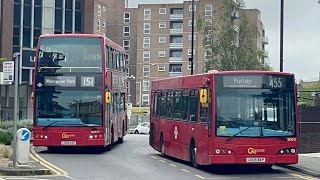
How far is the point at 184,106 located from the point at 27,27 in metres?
43.2

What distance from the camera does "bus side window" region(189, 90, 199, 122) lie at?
876 inches

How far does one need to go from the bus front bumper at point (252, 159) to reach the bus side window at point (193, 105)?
2313mm

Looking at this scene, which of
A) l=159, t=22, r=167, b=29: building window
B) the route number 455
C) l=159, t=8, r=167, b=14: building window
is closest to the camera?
the route number 455

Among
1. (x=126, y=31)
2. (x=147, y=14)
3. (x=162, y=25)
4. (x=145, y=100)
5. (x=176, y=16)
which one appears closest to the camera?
(x=176, y=16)

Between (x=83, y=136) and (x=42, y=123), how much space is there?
5.25ft

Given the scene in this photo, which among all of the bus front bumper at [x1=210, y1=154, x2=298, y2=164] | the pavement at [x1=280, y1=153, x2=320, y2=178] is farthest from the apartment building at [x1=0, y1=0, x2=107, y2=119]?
the bus front bumper at [x1=210, y1=154, x2=298, y2=164]

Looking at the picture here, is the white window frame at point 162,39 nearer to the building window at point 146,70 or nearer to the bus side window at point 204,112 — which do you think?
the building window at point 146,70

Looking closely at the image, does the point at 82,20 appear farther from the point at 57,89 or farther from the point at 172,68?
the point at 57,89

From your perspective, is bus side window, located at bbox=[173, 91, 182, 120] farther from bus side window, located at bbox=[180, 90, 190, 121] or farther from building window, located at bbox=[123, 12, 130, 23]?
building window, located at bbox=[123, 12, 130, 23]

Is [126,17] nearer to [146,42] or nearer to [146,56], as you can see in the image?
[146,42]

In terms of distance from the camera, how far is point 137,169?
22141 millimetres

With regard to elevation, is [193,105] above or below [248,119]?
above

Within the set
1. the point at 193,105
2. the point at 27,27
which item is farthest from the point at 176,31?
the point at 193,105

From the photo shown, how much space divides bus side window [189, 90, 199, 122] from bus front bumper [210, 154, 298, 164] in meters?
2.31
